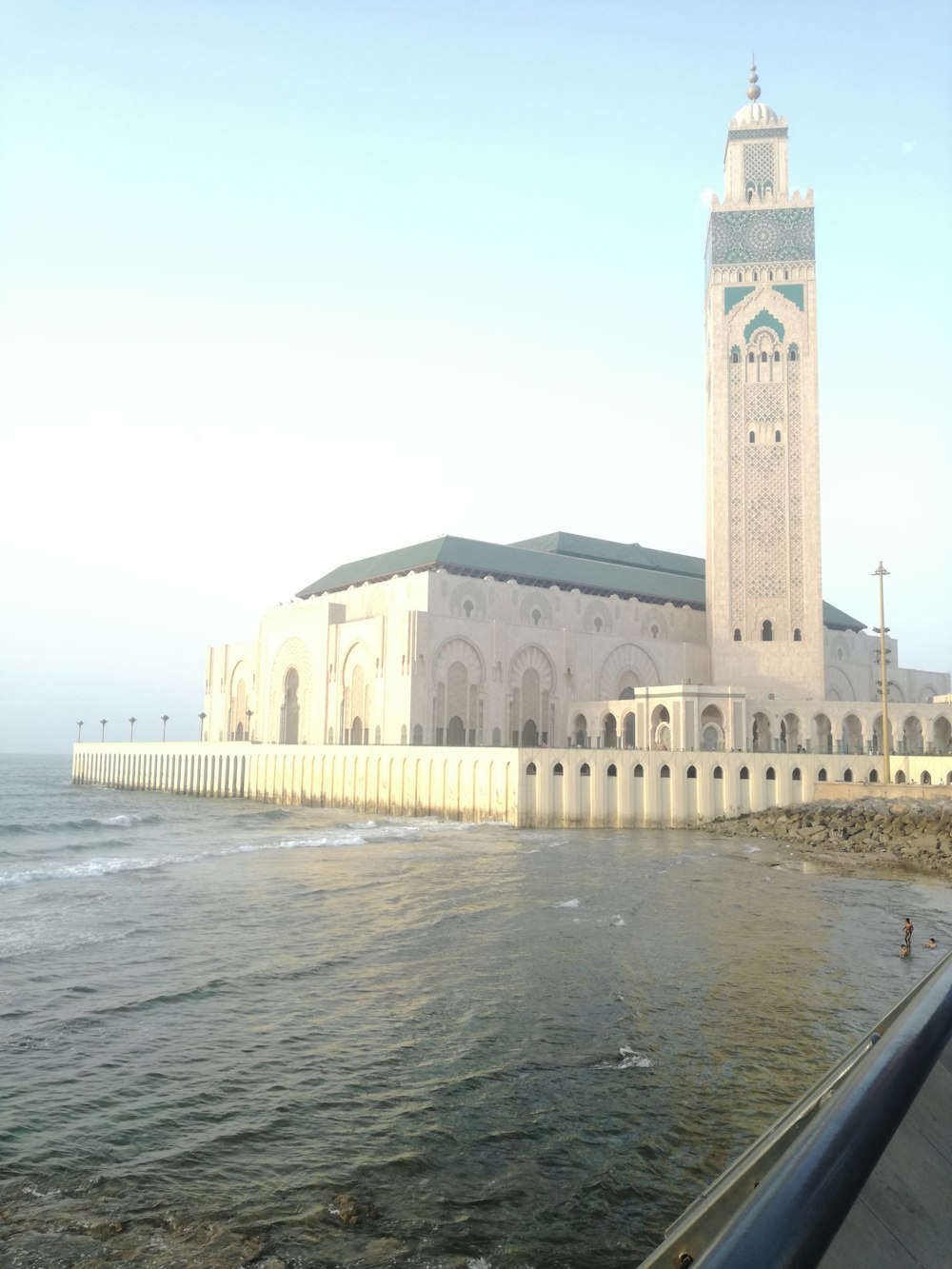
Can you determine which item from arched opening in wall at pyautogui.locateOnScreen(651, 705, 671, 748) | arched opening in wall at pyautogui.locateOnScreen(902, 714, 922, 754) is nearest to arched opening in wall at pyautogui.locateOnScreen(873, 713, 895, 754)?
arched opening in wall at pyautogui.locateOnScreen(902, 714, 922, 754)

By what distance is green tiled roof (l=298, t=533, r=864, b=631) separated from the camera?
191 feet

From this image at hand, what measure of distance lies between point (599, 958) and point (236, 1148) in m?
7.76

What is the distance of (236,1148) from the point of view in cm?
791

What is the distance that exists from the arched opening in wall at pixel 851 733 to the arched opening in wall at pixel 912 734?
2.26m

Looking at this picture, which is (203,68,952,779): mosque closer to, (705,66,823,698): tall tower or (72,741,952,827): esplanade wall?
(705,66,823,698): tall tower

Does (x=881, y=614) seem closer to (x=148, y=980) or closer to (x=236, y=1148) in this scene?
(x=148, y=980)

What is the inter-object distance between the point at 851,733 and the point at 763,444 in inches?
662

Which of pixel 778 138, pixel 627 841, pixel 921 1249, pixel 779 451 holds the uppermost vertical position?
pixel 778 138

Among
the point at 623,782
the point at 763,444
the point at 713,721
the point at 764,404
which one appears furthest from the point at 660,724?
the point at 764,404

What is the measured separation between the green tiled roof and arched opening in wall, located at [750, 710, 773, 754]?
45.6 feet

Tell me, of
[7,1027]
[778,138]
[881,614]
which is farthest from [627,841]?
[778,138]

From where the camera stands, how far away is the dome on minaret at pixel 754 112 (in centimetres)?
5575

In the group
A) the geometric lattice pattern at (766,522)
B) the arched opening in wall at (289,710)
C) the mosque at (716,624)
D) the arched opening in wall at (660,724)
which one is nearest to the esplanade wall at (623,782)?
the mosque at (716,624)

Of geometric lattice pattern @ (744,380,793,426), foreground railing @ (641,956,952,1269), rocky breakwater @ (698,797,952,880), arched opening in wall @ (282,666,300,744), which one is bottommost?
rocky breakwater @ (698,797,952,880)
